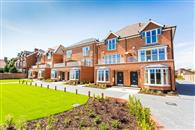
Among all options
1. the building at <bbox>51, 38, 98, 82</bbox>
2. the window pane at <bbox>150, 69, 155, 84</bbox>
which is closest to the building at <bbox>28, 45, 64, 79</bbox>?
the building at <bbox>51, 38, 98, 82</bbox>

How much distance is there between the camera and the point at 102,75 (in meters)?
27.3

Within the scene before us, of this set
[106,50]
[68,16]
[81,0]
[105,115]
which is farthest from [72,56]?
[105,115]

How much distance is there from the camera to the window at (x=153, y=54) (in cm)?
2147

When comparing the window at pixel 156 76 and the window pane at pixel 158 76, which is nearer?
→ the window at pixel 156 76

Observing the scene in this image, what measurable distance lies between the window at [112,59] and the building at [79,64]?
14.4 ft

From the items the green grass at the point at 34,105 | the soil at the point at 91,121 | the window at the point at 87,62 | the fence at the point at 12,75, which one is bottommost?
the green grass at the point at 34,105

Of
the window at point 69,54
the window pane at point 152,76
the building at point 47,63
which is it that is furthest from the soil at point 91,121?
the building at point 47,63

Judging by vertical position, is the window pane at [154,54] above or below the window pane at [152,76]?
above

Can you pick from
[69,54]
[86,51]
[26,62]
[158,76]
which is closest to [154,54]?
[158,76]

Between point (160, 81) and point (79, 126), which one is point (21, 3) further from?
point (160, 81)

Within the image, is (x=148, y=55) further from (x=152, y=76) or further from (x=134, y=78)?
(x=134, y=78)

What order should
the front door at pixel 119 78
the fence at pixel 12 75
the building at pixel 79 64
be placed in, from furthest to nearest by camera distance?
the fence at pixel 12 75, the building at pixel 79 64, the front door at pixel 119 78

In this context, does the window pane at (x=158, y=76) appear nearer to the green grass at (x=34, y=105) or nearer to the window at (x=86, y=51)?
the green grass at (x=34, y=105)

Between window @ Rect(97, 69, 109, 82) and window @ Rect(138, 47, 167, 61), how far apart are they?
736cm
